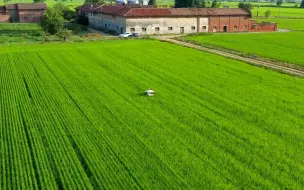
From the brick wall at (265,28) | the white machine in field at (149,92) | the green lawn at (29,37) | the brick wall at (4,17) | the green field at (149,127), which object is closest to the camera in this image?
the green field at (149,127)

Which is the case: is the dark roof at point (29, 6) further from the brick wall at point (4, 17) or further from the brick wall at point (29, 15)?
the brick wall at point (4, 17)

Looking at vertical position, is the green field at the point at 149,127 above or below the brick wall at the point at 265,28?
below

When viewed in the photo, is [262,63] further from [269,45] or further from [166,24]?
[166,24]

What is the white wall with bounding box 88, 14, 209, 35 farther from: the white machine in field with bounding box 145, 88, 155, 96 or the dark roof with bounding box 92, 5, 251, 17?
the white machine in field with bounding box 145, 88, 155, 96

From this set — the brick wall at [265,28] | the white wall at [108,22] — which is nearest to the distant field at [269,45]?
the brick wall at [265,28]

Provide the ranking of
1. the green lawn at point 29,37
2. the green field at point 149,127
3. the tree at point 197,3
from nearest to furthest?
the green field at point 149,127 < the green lawn at point 29,37 < the tree at point 197,3

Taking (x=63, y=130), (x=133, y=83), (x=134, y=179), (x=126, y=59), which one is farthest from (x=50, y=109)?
(x=126, y=59)

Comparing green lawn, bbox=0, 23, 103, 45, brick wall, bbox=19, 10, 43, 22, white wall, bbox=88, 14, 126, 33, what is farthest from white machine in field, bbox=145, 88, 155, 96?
brick wall, bbox=19, 10, 43, 22
